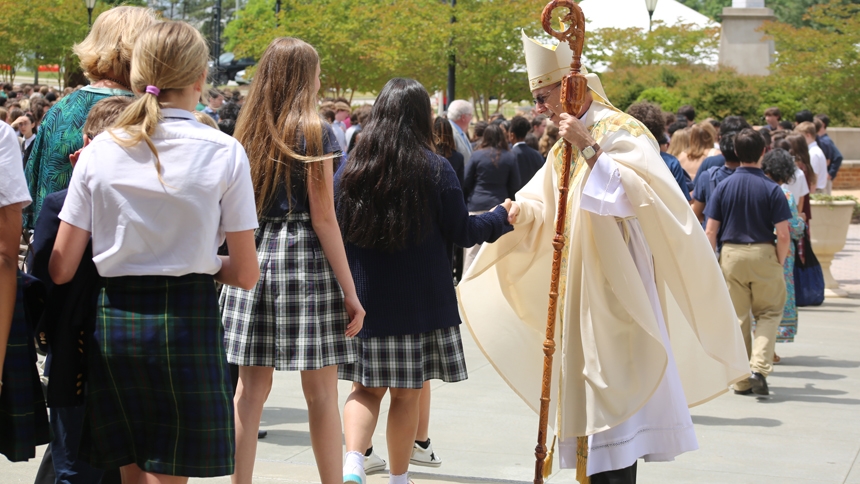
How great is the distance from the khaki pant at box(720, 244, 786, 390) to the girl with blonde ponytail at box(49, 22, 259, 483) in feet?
16.1

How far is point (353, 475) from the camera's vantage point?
14.0ft

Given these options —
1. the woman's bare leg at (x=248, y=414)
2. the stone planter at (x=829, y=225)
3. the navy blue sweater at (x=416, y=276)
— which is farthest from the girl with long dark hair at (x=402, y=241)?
the stone planter at (x=829, y=225)

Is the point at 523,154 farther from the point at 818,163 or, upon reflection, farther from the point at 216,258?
the point at 216,258

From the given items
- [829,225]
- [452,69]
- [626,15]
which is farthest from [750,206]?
[626,15]

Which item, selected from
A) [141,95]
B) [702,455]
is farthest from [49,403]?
[702,455]

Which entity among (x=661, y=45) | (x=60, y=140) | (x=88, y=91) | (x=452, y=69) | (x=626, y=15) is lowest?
(x=60, y=140)

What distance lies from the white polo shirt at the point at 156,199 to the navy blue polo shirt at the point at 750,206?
5.02 m

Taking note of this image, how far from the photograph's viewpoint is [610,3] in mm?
33844

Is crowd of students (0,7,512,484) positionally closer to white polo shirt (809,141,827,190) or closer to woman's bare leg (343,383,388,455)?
woman's bare leg (343,383,388,455)

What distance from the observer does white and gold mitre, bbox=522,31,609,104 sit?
4.45m

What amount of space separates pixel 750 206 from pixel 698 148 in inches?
92.7

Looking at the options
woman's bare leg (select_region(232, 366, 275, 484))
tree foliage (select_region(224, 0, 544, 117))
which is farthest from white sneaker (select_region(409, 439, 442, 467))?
tree foliage (select_region(224, 0, 544, 117))

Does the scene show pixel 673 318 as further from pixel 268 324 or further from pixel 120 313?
pixel 120 313

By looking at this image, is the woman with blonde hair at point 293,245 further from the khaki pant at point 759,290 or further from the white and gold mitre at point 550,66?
the khaki pant at point 759,290
